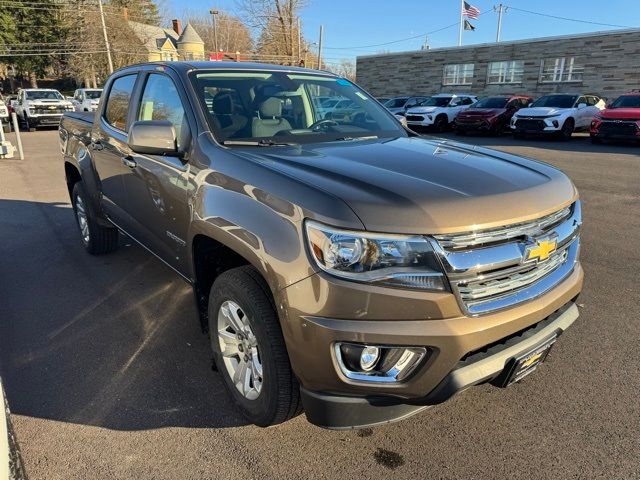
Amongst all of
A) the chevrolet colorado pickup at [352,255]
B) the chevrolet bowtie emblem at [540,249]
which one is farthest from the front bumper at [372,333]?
the chevrolet bowtie emblem at [540,249]

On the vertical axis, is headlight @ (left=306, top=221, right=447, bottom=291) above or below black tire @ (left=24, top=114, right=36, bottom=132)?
above

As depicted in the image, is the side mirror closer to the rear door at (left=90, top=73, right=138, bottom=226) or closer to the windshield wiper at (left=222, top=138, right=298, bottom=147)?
the windshield wiper at (left=222, top=138, right=298, bottom=147)

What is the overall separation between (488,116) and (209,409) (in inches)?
725

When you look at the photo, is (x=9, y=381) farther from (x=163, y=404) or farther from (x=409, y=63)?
(x=409, y=63)

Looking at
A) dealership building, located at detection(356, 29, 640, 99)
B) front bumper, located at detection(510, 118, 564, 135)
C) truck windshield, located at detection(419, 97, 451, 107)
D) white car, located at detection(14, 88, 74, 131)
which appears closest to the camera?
front bumper, located at detection(510, 118, 564, 135)

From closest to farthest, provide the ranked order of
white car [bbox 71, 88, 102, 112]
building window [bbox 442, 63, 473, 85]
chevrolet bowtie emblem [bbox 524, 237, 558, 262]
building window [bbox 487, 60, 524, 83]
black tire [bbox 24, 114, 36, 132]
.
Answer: chevrolet bowtie emblem [bbox 524, 237, 558, 262] < black tire [bbox 24, 114, 36, 132] < white car [bbox 71, 88, 102, 112] < building window [bbox 487, 60, 524, 83] < building window [bbox 442, 63, 473, 85]

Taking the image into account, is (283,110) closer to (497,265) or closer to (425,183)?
(425,183)

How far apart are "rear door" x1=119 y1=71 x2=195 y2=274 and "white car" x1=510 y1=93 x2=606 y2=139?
1666 centimetres

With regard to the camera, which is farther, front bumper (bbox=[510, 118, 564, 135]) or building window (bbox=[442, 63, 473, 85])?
building window (bbox=[442, 63, 473, 85])

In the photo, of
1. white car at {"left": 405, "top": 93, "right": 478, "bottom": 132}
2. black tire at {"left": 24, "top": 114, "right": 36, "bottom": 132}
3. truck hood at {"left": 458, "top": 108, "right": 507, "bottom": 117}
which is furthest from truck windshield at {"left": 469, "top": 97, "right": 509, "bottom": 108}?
black tire at {"left": 24, "top": 114, "right": 36, "bottom": 132}

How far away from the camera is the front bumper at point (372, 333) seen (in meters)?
1.88

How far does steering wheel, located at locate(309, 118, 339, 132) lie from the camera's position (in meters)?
3.26

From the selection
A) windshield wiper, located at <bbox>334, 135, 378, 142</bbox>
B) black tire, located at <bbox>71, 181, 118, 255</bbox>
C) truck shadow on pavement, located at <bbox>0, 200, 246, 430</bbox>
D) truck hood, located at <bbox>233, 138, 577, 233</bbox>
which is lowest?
truck shadow on pavement, located at <bbox>0, 200, 246, 430</bbox>

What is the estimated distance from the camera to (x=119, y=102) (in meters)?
4.26
